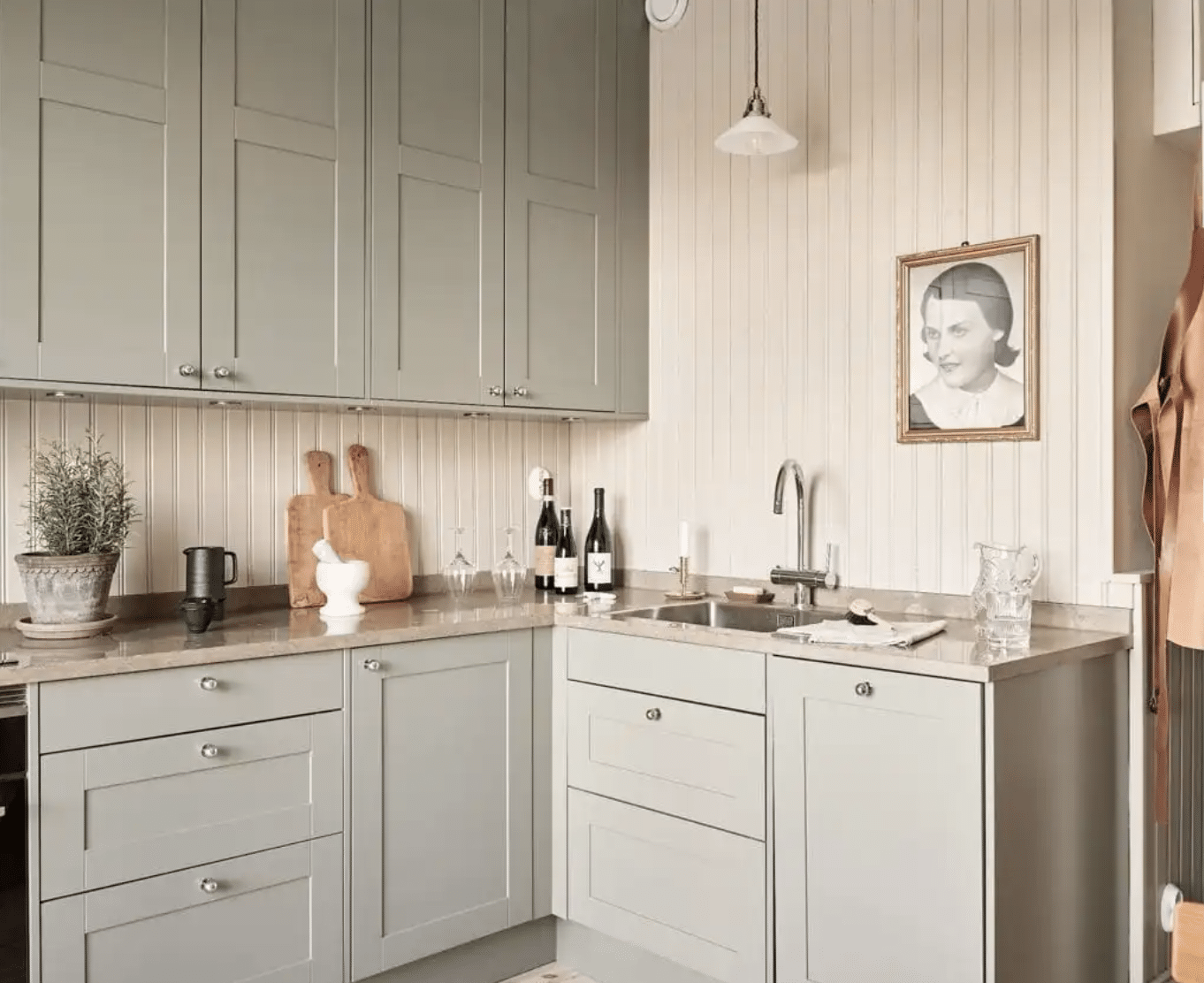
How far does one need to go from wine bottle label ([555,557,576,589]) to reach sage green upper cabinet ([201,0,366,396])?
2.80 feet

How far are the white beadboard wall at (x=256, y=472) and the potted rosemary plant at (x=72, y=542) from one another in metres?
0.12

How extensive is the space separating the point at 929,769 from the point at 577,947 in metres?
1.23

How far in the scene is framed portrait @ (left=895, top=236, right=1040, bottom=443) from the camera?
2438mm

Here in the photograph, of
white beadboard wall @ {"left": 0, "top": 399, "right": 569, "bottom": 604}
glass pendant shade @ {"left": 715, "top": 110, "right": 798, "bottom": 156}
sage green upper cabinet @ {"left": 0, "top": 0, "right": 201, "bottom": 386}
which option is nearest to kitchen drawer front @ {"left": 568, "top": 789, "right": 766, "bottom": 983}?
white beadboard wall @ {"left": 0, "top": 399, "right": 569, "bottom": 604}

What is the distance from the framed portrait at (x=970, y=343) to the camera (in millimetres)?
2438

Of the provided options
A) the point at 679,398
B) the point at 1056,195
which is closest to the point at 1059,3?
the point at 1056,195

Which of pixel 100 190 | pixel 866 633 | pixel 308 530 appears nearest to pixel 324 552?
pixel 308 530

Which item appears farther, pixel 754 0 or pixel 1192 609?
pixel 754 0

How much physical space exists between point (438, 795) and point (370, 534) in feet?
Answer: 2.64

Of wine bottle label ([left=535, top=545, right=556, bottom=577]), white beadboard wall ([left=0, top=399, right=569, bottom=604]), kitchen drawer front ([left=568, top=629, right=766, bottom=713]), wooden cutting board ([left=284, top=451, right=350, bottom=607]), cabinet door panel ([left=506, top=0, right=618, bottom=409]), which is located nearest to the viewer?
kitchen drawer front ([left=568, top=629, right=766, bottom=713])

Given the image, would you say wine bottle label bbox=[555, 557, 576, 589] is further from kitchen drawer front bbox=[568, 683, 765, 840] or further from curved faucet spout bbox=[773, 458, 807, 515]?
curved faucet spout bbox=[773, 458, 807, 515]

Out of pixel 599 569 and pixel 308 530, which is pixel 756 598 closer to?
pixel 599 569

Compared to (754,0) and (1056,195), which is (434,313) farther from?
(1056,195)

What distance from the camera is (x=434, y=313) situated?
2.82 meters
